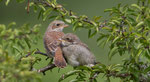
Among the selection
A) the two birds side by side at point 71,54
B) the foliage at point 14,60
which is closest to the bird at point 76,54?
the two birds side by side at point 71,54

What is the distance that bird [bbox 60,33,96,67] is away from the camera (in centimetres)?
360

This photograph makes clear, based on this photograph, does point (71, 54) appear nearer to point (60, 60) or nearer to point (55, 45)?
point (60, 60)

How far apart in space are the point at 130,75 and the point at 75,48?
63 cm

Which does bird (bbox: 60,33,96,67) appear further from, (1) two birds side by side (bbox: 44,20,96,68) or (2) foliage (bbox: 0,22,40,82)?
(2) foliage (bbox: 0,22,40,82)

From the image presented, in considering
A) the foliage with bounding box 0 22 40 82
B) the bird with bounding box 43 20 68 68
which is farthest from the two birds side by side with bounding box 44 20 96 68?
the foliage with bounding box 0 22 40 82

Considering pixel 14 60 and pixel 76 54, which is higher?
pixel 14 60

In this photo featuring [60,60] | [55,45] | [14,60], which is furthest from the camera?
[55,45]

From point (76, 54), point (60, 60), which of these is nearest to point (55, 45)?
point (76, 54)

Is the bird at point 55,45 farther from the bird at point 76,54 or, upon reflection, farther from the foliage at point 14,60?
the foliage at point 14,60

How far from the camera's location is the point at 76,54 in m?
3.65

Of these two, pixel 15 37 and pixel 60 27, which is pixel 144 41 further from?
pixel 60 27

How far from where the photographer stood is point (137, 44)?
Answer: 306cm

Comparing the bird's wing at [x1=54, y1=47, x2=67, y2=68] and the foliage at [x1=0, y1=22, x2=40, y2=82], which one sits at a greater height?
the foliage at [x1=0, y1=22, x2=40, y2=82]

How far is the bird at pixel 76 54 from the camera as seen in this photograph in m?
3.60
